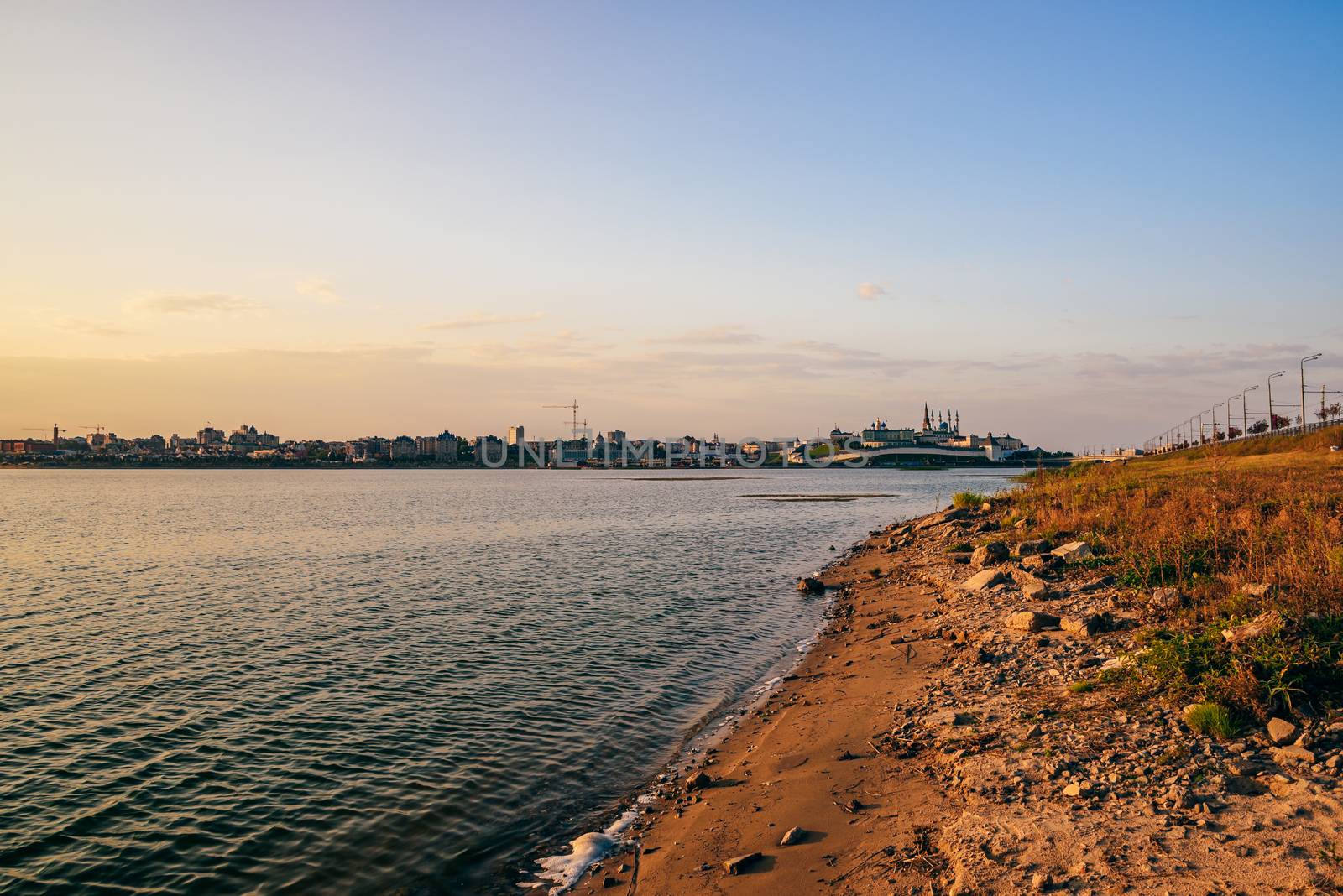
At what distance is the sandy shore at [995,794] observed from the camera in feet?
26.2

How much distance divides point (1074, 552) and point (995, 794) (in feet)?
52.3

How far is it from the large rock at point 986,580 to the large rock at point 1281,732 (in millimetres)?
15411

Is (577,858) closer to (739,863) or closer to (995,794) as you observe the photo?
(739,863)

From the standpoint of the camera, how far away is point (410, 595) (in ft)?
108

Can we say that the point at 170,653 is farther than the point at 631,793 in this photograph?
Yes

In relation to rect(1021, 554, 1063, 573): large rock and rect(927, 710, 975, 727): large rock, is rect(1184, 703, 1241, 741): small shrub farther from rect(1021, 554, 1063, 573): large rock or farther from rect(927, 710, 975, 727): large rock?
rect(1021, 554, 1063, 573): large rock

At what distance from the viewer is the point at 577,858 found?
10984 mm

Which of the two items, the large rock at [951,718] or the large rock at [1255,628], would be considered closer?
the large rock at [1255,628]

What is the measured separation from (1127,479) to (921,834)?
35219mm

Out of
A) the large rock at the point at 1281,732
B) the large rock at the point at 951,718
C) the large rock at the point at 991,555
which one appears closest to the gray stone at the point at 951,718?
the large rock at the point at 951,718

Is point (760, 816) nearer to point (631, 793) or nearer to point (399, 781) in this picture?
point (631, 793)

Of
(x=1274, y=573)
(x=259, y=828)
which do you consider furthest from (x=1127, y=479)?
(x=259, y=828)

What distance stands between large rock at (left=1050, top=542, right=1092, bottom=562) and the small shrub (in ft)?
44.3

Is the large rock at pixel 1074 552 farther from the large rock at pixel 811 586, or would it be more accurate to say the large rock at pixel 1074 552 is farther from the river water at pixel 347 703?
the large rock at pixel 811 586
